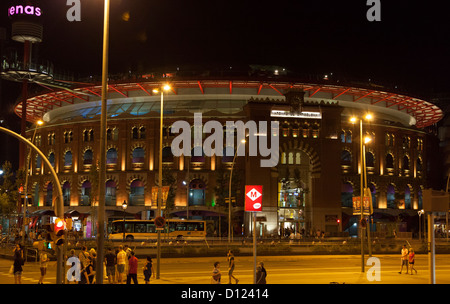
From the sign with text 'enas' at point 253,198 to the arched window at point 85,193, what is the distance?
6380cm

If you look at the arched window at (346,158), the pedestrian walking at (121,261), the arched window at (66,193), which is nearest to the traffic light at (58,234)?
the pedestrian walking at (121,261)

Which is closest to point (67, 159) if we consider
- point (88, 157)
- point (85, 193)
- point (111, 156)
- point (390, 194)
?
point (88, 157)

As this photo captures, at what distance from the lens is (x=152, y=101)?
266 feet

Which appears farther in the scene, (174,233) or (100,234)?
(174,233)

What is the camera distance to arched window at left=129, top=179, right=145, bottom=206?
76688mm

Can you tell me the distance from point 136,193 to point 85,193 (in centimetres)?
804

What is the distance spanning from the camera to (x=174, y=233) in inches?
2479

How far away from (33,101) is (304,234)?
150 feet

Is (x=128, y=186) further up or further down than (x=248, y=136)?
further down

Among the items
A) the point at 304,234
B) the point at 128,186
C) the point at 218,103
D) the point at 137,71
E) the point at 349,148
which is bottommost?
the point at 304,234
